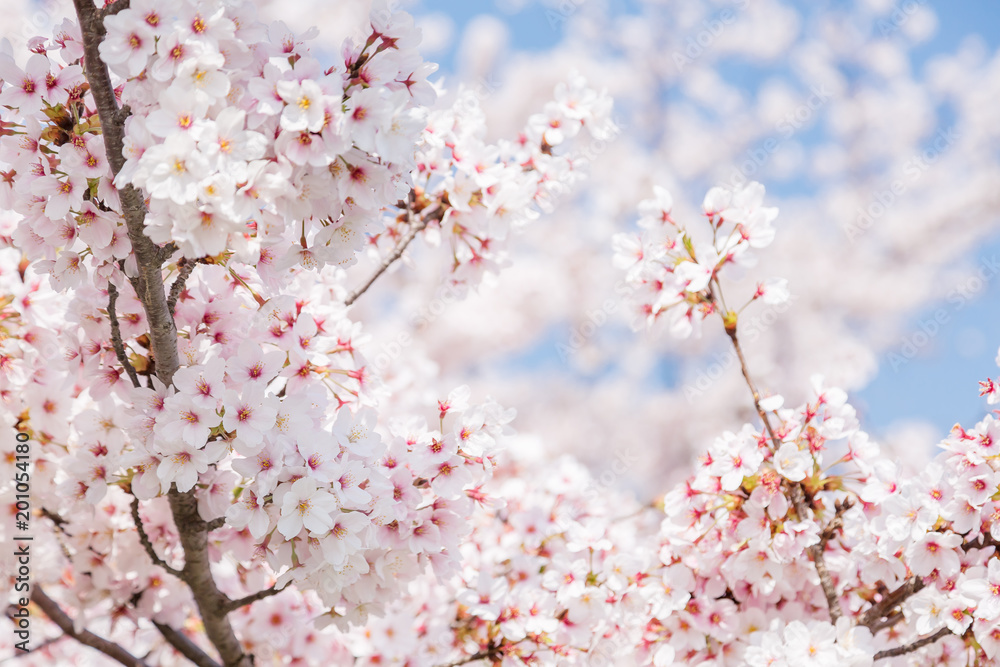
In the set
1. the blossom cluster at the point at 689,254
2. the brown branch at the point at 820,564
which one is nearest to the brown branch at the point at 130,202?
the blossom cluster at the point at 689,254

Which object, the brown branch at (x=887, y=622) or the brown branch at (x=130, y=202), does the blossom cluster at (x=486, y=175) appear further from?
the brown branch at (x=887, y=622)

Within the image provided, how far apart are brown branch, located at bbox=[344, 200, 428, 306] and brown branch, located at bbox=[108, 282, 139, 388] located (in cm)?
61

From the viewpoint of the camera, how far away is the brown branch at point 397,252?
2.09m

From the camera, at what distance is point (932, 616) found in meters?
1.72

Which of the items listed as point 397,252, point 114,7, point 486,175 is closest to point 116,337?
point 114,7

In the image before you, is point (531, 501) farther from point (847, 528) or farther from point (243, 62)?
point (243, 62)

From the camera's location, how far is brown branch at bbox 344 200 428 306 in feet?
6.87

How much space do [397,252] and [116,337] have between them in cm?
81

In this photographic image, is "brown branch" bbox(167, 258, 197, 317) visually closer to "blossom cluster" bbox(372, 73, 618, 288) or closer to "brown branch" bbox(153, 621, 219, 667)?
"blossom cluster" bbox(372, 73, 618, 288)

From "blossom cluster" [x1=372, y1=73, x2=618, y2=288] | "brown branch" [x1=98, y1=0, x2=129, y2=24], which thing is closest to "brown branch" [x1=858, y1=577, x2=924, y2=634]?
"blossom cluster" [x1=372, y1=73, x2=618, y2=288]

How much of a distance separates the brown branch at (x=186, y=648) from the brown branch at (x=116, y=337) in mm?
953

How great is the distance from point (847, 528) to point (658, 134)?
340 inches

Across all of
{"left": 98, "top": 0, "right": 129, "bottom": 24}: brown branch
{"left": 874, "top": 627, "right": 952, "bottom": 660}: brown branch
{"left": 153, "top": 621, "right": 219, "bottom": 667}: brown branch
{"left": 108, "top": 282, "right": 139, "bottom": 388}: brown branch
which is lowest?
{"left": 874, "top": 627, "right": 952, "bottom": 660}: brown branch

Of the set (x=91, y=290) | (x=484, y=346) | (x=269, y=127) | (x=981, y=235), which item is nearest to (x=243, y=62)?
(x=269, y=127)
